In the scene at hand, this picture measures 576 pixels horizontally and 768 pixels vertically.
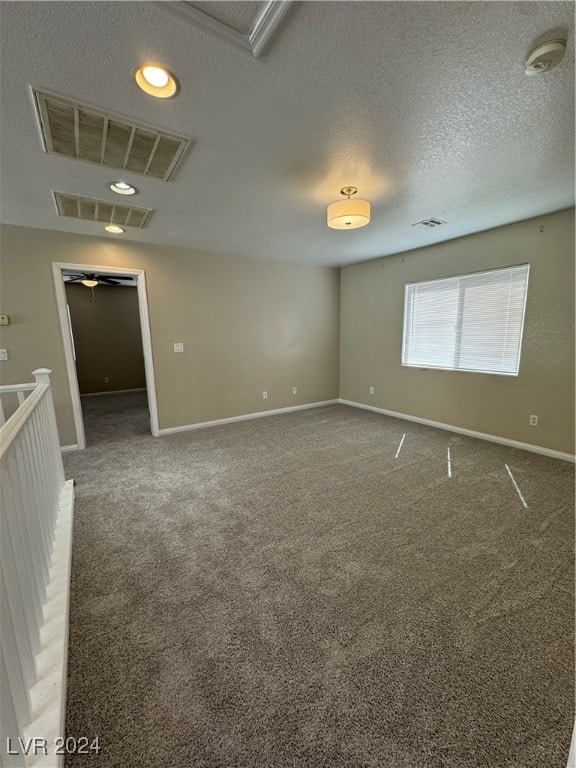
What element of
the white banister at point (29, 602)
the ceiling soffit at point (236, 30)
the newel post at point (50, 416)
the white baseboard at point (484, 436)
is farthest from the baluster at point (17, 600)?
the white baseboard at point (484, 436)

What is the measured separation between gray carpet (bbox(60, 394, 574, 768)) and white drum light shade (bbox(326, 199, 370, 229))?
7.46 feet

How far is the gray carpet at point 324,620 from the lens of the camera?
1027mm

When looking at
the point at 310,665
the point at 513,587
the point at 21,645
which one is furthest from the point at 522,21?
the point at 21,645

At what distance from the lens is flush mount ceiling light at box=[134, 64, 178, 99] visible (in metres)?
1.34

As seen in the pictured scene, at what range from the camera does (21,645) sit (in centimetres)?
98

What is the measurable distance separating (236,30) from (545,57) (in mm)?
1322

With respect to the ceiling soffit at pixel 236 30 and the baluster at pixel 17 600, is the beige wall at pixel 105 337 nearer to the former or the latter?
the ceiling soffit at pixel 236 30

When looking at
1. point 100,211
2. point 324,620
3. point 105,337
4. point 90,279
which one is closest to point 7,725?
point 324,620

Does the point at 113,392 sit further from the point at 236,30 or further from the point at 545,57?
the point at 545,57

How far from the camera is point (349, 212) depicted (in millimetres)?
2424

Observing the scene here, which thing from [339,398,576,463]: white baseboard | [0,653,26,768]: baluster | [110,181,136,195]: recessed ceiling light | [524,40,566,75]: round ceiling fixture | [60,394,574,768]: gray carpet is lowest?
[60,394,574,768]: gray carpet

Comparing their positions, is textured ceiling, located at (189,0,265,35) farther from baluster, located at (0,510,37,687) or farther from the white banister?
baluster, located at (0,510,37,687)

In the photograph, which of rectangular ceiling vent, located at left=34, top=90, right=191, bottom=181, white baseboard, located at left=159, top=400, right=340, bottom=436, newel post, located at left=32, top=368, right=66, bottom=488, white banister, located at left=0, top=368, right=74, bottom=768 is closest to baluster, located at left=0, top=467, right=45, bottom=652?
white banister, located at left=0, top=368, right=74, bottom=768

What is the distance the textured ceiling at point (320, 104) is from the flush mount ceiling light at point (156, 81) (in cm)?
4
